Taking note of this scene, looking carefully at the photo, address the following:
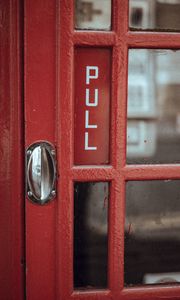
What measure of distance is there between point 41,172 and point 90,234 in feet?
0.92

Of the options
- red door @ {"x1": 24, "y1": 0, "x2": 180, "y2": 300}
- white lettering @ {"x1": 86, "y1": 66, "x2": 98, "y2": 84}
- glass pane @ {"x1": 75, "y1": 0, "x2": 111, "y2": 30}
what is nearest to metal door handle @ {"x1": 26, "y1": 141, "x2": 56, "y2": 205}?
red door @ {"x1": 24, "y1": 0, "x2": 180, "y2": 300}

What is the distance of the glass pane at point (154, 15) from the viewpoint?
154 cm

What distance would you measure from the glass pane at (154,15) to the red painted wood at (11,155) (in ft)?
1.20

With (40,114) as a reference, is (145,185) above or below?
below

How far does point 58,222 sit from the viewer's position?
1542mm

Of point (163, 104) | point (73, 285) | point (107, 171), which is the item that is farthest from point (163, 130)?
point (73, 285)

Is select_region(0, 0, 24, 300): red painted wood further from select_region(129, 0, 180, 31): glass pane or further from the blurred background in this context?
select_region(129, 0, 180, 31): glass pane

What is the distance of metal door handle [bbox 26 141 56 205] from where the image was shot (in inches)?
59.6

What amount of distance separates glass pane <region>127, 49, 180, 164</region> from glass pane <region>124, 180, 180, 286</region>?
10 centimetres

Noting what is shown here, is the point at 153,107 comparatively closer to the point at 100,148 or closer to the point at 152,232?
the point at 100,148

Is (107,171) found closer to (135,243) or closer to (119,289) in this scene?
(135,243)

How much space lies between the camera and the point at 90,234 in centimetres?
161

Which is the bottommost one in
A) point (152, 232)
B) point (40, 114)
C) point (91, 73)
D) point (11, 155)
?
point (152, 232)

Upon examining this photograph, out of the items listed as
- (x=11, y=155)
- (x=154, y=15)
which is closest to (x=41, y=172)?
(x=11, y=155)
